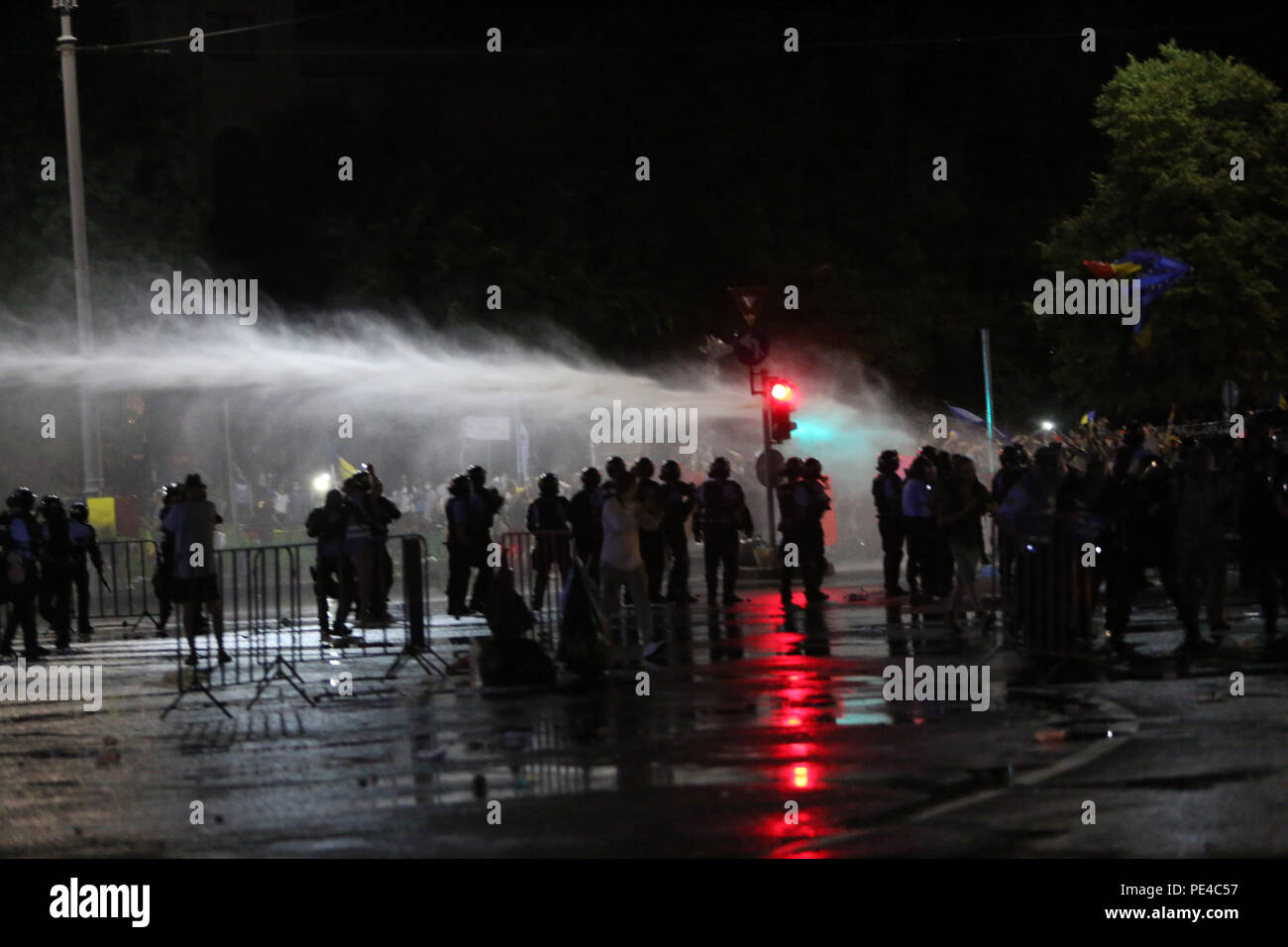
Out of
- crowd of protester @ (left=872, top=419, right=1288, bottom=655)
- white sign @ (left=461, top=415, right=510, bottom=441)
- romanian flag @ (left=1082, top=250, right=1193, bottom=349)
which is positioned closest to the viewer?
crowd of protester @ (left=872, top=419, right=1288, bottom=655)

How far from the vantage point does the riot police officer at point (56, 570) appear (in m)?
20.2

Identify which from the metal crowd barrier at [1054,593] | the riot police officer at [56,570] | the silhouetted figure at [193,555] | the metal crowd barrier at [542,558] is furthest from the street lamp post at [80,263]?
the metal crowd barrier at [1054,593]

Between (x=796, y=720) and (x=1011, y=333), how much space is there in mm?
43595

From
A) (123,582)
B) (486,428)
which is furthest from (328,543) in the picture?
(486,428)

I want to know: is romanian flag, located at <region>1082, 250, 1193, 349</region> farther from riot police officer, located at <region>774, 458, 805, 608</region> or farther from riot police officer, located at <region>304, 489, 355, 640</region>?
riot police officer, located at <region>304, 489, 355, 640</region>

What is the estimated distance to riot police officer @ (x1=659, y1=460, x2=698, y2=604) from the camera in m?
21.5

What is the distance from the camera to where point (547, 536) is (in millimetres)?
17766
